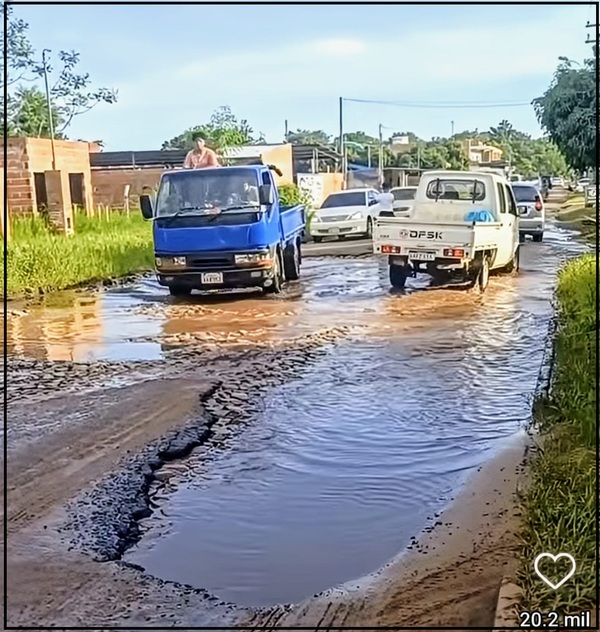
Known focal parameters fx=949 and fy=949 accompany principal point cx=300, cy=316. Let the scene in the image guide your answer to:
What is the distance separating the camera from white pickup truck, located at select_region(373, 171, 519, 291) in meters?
13.1

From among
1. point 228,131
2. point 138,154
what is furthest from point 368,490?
point 138,154

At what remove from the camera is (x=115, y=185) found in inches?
995

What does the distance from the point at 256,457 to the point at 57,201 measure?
48.9 ft

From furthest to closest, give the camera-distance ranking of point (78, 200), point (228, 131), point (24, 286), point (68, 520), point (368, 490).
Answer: point (78, 200) < point (228, 131) < point (24, 286) < point (368, 490) < point (68, 520)

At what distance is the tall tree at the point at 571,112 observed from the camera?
12.8 m

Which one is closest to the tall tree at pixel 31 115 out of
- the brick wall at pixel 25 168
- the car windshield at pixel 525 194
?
the brick wall at pixel 25 168

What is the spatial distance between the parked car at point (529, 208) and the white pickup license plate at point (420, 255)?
9.23 metres

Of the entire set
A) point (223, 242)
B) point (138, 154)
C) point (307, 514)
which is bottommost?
point (307, 514)

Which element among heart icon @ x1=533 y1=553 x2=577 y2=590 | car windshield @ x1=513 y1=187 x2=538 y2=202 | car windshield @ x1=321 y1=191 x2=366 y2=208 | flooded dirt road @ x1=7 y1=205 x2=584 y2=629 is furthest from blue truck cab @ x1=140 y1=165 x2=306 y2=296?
car windshield @ x1=321 y1=191 x2=366 y2=208

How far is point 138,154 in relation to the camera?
902 inches

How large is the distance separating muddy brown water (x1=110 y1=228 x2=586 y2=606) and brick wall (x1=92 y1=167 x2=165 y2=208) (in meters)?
15.3

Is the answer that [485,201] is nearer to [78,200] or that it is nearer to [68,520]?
[68,520]

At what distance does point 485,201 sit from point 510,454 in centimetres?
915

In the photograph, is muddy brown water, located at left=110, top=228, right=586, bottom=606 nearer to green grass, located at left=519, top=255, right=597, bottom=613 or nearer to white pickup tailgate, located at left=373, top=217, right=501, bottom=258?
green grass, located at left=519, top=255, right=597, bottom=613
